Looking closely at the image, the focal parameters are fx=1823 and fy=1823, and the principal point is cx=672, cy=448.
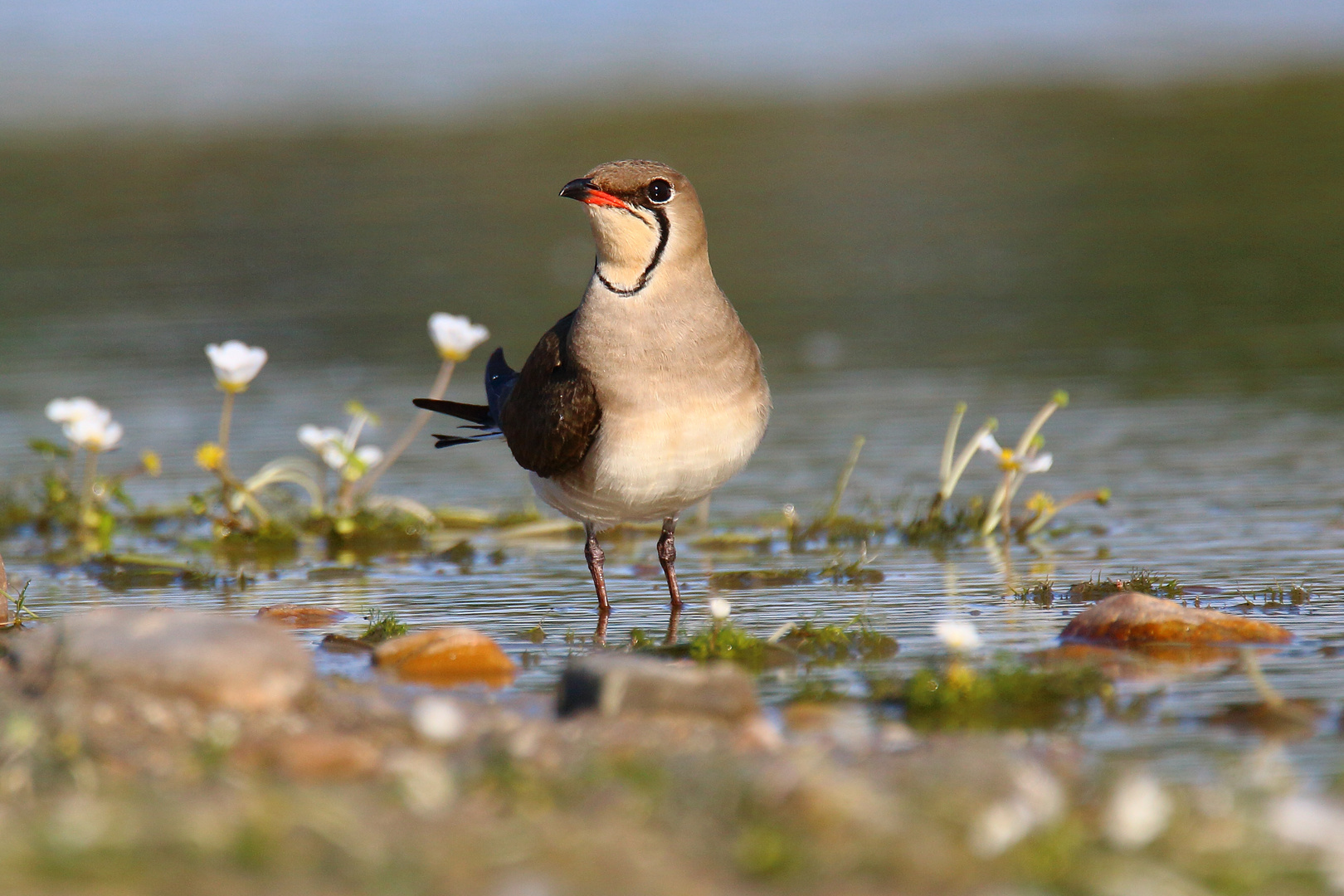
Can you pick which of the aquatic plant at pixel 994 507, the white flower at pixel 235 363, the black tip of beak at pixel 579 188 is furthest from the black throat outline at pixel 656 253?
the white flower at pixel 235 363

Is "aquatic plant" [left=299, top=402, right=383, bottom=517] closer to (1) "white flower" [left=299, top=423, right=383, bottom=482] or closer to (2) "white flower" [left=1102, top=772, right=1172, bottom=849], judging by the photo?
(1) "white flower" [left=299, top=423, right=383, bottom=482]

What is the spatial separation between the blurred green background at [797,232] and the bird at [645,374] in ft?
15.7

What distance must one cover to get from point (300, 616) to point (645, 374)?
1451 mm

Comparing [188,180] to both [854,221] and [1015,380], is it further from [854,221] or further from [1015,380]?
[1015,380]

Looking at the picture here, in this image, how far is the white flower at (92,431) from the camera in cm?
770

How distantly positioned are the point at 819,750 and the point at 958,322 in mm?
8957

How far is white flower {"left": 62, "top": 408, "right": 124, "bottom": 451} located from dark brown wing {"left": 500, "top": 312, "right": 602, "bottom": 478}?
2.11m

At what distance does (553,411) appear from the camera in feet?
20.4

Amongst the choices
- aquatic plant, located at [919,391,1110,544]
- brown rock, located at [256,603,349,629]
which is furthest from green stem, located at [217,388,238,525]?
aquatic plant, located at [919,391,1110,544]

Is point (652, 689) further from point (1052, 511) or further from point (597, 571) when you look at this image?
point (1052, 511)

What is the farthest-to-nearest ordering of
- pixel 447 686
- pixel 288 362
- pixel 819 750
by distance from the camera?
pixel 288 362
pixel 447 686
pixel 819 750

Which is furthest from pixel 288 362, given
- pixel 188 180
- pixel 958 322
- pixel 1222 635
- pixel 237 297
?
pixel 188 180

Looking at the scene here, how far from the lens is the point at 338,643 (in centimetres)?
573

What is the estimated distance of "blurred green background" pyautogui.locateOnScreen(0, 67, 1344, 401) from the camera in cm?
1238
